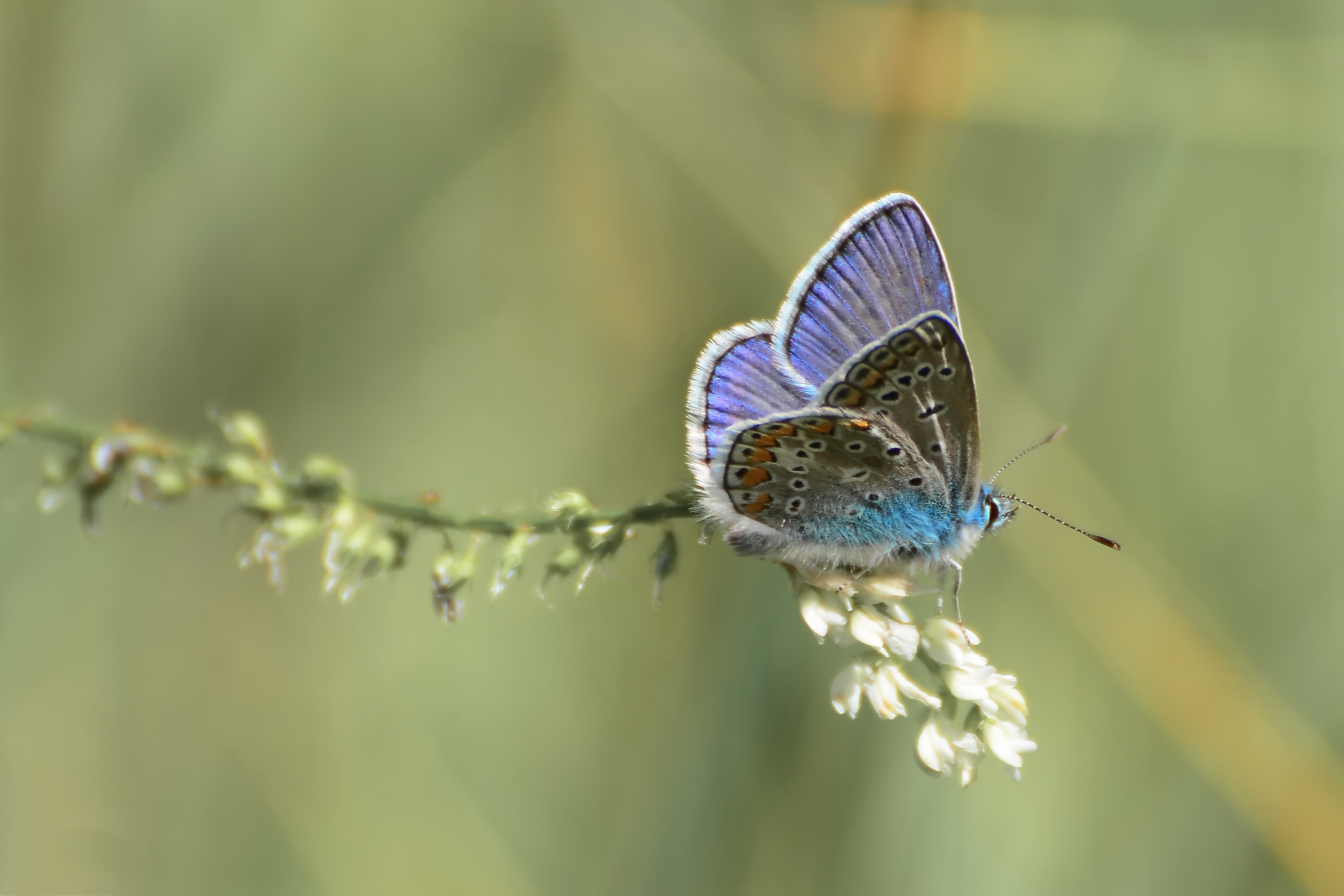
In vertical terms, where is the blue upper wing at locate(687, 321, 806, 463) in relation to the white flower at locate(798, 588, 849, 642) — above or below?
above

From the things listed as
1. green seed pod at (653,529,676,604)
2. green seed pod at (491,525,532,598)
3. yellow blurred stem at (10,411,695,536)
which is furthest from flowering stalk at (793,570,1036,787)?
green seed pod at (491,525,532,598)

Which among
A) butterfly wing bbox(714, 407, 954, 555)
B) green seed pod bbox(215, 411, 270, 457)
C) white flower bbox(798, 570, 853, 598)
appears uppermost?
green seed pod bbox(215, 411, 270, 457)

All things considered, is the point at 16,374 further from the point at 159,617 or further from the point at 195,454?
the point at 195,454

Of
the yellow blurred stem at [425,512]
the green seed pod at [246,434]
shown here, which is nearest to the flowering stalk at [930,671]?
the yellow blurred stem at [425,512]

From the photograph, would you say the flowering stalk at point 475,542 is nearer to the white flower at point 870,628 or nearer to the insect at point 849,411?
the white flower at point 870,628

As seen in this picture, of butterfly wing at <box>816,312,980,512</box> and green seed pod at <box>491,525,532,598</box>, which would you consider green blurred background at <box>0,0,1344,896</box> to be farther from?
green seed pod at <box>491,525,532,598</box>

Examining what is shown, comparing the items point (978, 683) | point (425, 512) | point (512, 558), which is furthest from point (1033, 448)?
point (425, 512)
